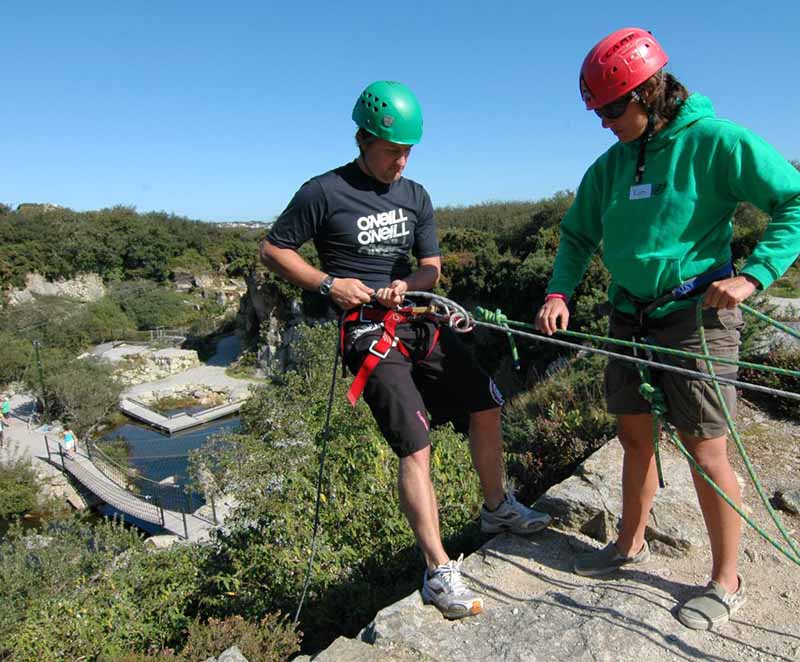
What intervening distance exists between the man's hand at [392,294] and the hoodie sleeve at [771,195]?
128 cm

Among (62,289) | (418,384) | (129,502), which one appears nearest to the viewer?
(418,384)

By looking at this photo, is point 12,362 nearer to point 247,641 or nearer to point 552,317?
point 247,641

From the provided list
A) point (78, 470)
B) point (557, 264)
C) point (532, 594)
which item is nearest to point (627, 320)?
point (557, 264)

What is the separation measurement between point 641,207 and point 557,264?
552mm

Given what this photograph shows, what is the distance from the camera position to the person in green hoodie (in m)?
1.92

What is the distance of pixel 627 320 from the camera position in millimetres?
2383

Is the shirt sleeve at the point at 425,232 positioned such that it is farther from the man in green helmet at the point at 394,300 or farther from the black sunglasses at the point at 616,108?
the black sunglasses at the point at 616,108

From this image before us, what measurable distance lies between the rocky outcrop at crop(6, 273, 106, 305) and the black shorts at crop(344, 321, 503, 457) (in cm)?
4816

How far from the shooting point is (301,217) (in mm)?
2537

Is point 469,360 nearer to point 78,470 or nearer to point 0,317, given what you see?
point 78,470

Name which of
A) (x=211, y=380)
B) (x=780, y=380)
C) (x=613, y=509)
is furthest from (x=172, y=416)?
(x=613, y=509)

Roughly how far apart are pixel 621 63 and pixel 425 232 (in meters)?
1.16

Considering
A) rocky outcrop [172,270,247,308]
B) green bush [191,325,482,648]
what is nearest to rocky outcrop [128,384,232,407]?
rocky outcrop [172,270,247,308]

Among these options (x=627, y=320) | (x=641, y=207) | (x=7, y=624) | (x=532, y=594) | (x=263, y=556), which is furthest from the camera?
(x=7, y=624)
